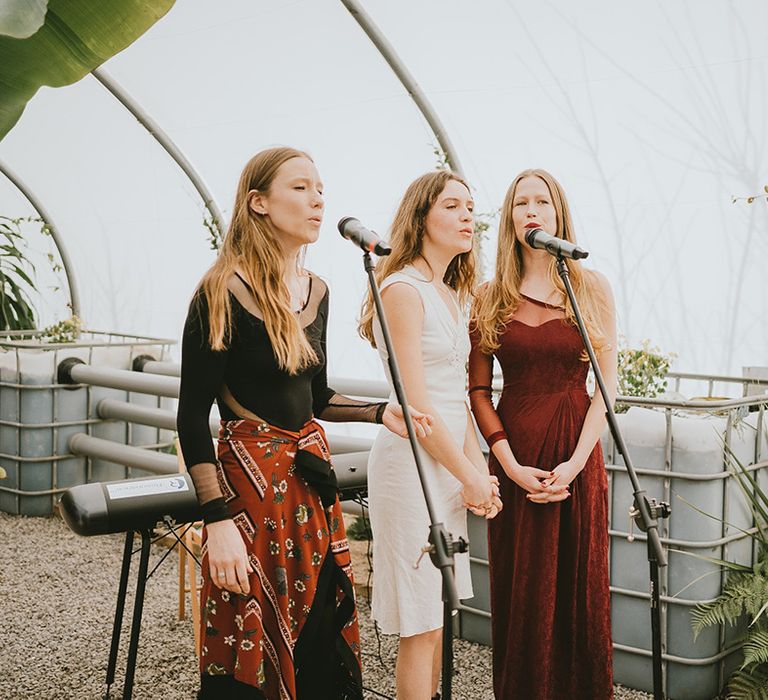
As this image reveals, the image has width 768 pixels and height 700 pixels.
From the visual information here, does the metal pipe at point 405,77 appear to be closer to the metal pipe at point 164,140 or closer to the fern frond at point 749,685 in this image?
the metal pipe at point 164,140

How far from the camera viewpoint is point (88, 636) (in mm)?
3637

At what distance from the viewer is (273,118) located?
17.3 ft

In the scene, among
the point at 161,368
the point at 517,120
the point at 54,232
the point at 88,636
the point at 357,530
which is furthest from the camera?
the point at 54,232

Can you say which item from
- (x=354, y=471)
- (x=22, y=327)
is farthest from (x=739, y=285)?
(x=22, y=327)

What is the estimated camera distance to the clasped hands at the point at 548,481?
2.40m

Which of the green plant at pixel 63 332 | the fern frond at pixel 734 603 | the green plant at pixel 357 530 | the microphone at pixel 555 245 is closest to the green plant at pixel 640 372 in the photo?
the fern frond at pixel 734 603

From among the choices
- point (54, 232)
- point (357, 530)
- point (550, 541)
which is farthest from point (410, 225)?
point (54, 232)

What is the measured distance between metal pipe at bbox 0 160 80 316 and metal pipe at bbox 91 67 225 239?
163 centimetres

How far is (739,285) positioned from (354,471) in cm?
211

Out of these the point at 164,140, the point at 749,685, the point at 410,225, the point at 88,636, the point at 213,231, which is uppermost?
the point at 164,140

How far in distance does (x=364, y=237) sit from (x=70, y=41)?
118 centimetres

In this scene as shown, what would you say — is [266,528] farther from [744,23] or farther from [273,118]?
[273,118]

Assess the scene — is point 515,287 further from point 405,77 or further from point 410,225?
point 405,77

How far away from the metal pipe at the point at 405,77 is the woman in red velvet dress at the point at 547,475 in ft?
5.68
